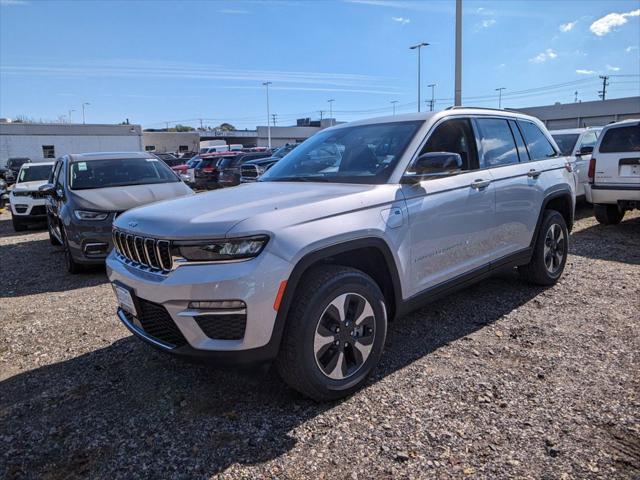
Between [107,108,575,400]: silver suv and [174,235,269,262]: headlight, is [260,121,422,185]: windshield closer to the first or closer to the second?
[107,108,575,400]: silver suv

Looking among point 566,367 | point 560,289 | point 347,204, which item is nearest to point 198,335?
point 347,204

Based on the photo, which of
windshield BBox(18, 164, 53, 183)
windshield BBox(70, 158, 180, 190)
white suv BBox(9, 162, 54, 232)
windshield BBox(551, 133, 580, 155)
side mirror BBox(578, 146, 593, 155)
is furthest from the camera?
windshield BBox(18, 164, 53, 183)

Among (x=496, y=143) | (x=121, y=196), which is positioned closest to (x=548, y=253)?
(x=496, y=143)

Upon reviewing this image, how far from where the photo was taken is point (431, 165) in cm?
341

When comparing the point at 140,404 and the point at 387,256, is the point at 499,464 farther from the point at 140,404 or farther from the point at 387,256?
the point at 140,404

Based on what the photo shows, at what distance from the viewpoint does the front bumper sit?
2.59 meters

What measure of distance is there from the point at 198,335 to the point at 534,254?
3749 millimetres

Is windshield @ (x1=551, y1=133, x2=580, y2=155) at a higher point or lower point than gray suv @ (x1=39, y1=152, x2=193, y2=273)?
higher

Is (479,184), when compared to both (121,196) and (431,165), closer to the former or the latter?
(431,165)

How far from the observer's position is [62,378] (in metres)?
3.65

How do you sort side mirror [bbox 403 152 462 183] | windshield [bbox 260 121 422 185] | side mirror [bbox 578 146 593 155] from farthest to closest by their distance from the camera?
side mirror [bbox 578 146 593 155] → windshield [bbox 260 121 422 185] → side mirror [bbox 403 152 462 183]

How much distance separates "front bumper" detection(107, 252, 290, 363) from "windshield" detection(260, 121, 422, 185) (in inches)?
48.3

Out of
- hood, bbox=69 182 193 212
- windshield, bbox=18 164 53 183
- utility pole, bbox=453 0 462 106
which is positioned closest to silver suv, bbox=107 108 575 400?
hood, bbox=69 182 193 212

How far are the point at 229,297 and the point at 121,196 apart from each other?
481 cm
